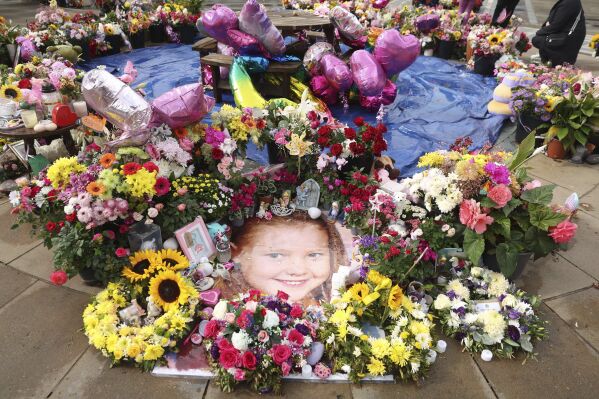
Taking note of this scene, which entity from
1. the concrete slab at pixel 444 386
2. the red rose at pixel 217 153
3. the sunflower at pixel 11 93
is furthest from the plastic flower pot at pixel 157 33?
the concrete slab at pixel 444 386

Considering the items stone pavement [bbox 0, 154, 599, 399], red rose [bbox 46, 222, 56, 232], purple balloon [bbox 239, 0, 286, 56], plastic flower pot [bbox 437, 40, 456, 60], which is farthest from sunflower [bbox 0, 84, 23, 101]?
plastic flower pot [bbox 437, 40, 456, 60]

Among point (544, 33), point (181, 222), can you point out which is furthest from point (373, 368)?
point (544, 33)

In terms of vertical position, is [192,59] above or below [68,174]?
below

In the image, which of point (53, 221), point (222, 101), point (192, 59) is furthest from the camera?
point (192, 59)

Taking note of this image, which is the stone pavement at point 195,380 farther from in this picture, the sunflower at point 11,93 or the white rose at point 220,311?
the sunflower at point 11,93

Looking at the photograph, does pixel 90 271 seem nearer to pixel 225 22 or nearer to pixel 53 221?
pixel 53 221

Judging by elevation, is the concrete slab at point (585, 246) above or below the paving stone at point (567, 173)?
above

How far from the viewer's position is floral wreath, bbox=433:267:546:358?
2650 millimetres

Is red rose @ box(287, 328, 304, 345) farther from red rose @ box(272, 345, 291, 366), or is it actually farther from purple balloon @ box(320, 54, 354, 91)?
purple balloon @ box(320, 54, 354, 91)

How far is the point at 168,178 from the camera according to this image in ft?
10.8

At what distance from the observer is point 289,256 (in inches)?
135

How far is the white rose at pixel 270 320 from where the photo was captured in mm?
2467

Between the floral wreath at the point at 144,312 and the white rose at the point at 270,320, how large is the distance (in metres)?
0.52

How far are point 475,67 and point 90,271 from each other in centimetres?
754
